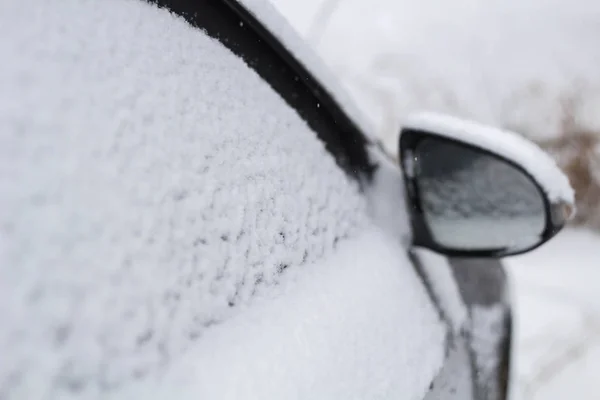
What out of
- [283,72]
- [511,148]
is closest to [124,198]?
[283,72]

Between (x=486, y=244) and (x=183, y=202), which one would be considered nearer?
(x=183, y=202)

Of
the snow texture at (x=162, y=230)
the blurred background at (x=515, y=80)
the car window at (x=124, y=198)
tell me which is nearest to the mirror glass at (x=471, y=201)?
the snow texture at (x=162, y=230)

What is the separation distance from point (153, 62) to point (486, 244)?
3.05 ft

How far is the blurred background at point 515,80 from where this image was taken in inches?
138

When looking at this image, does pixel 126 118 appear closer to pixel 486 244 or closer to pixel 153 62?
pixel 153 62

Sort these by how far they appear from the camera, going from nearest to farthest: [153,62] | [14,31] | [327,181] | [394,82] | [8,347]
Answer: [8,347]
[14,31]
[153,62]
[327,181]
[394,82]

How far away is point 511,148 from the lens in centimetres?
144

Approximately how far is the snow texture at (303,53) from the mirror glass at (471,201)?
0.19 metres

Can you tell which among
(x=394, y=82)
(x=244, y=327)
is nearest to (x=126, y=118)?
(x=244, y=327)

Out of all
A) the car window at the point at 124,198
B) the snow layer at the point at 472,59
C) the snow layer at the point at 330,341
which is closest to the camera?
the car window at the point at 124,198

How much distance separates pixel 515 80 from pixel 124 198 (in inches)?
154

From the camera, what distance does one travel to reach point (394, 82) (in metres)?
4.39

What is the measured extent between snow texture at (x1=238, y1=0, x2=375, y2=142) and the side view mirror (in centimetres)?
14

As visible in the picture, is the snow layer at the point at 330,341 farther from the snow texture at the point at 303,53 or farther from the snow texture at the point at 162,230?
the snow texture at the point at 303,53
